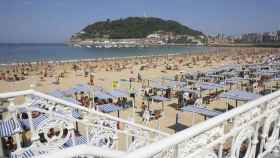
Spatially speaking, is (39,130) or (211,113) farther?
(211,113)

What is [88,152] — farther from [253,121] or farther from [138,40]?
[138,40]

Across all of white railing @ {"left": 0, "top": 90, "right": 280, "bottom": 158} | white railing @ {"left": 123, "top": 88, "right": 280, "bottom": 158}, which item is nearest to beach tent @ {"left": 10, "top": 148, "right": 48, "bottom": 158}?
white railing @ {"left": 0, "top": 90, "right": 280, "bottom": 158}

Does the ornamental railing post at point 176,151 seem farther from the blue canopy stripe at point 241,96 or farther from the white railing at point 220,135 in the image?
the blue canopy stripe at point 241,96

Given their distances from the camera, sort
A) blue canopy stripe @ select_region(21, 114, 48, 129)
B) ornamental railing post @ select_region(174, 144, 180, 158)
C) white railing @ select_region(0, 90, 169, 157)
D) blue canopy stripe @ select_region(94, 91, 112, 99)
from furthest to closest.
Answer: blue canopy stripe @ select_region(94, 91, 112, 99) → blue canopy stripe @ select_region(21, 114, 48, 129) → white railing @ select_region(0, 90, 169, 157) → ornamental railing post @ select_region(174, 144, 180, 158)

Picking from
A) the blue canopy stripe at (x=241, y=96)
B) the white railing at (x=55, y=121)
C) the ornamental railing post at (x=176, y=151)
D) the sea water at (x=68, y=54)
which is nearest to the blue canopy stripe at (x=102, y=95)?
the blue canopy stripe at (x=241, y=96)

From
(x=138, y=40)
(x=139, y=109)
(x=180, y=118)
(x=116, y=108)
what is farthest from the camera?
(x=138, y=40)

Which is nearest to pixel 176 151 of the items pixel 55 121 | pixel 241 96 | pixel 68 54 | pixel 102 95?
pixel 55 121

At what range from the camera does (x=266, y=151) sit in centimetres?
362

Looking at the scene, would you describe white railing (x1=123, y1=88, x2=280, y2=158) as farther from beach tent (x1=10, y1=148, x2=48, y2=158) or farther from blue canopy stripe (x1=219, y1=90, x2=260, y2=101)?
blue canopy stripe (x1=219, y1=90, x2=260, y2=101)

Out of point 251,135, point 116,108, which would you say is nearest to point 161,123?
point 116,108

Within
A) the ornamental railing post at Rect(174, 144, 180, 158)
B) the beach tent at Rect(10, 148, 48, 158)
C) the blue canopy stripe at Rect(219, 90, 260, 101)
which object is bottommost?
the blue canopy stripe at Rect(219, 90, 260, 101)

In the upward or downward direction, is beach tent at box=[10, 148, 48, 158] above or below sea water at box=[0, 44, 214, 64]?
below

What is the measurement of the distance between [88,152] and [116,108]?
9919 millimetres

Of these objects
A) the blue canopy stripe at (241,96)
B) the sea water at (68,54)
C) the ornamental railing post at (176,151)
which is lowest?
the blue canopy stripe at (241,96)
